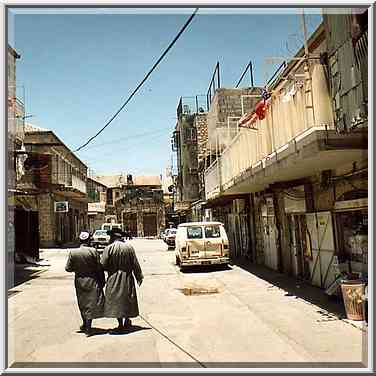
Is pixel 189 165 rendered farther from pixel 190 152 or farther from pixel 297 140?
pixel 297 140

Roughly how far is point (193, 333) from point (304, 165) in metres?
4.14

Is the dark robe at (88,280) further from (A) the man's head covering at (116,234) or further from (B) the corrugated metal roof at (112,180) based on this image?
(B) the corrugated metal roof at (112,180)

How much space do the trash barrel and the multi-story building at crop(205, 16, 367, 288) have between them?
57.9 inches

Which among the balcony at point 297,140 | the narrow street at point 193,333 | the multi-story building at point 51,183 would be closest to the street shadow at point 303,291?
the narrow street at point 193,333

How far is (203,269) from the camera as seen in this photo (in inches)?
692

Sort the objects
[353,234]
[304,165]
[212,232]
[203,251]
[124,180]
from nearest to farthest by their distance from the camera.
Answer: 1. [353,234]
2. [304,165]
3. [203,251]
4. [212,232]
5. [124,180]

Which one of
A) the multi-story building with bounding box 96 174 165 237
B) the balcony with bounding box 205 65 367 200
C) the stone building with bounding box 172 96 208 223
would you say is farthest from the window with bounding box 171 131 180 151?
the balcony with bounding box 205 65 367 200

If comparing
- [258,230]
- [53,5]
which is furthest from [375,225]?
[258,230]

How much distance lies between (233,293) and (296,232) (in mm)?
2899

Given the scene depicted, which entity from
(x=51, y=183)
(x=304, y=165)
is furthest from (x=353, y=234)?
(x=51, y=183)

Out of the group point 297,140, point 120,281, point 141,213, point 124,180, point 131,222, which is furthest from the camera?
point 124,180

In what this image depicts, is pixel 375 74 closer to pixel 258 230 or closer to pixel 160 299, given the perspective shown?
pixel 160 299

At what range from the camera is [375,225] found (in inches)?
170

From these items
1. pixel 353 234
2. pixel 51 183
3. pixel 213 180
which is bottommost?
pixel 353 234
